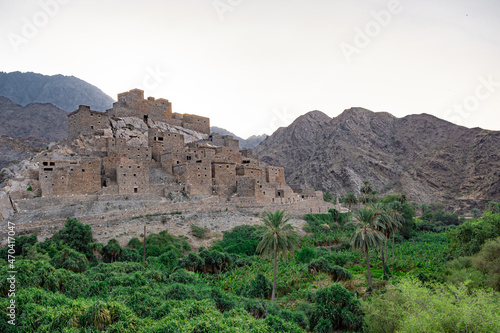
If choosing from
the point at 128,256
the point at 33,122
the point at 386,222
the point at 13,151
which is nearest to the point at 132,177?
the point at 128,256

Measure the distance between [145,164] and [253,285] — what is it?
24.8 m

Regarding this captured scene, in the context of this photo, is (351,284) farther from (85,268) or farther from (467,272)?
(85,268)

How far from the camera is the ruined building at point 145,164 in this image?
1757 inches

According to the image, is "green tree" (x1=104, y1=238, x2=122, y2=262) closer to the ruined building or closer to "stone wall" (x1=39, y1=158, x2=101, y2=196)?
the ruined building

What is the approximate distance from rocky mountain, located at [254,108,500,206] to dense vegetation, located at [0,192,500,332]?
70.9 meters

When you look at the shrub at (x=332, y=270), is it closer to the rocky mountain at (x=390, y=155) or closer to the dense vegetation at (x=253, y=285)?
the dense vegetation at (x=253, y=285)

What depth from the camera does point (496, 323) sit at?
46.2 feet

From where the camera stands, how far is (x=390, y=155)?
463 feet

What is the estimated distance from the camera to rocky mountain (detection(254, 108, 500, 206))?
118 meters

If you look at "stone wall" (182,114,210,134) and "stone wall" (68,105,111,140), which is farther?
"stone wall" (182,114,210,134)

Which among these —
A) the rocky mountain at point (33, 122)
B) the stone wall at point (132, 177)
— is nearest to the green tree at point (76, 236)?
the stone wall at point (132, 177)

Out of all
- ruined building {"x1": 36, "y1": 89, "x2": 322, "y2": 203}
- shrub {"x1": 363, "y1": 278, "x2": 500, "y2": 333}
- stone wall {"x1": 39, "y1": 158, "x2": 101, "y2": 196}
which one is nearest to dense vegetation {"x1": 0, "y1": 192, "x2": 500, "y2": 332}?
shrub {"x1": 363, "y1": 278, "x2": 500, "y2": 333}

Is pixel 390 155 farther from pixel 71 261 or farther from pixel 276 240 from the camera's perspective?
pixel 71 261

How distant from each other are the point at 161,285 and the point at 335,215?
4324 cm
